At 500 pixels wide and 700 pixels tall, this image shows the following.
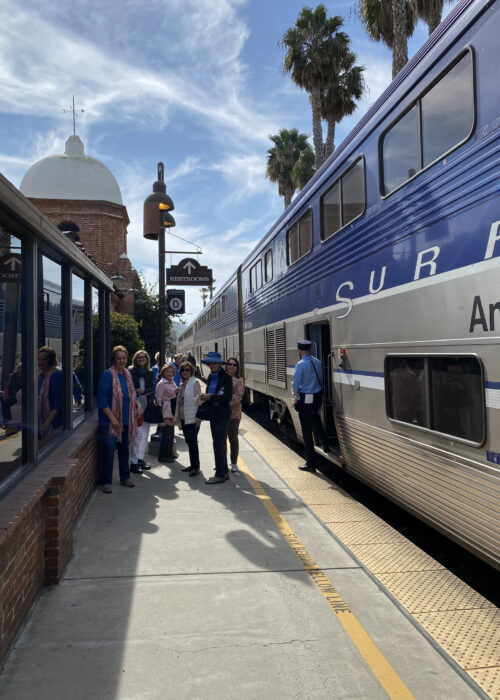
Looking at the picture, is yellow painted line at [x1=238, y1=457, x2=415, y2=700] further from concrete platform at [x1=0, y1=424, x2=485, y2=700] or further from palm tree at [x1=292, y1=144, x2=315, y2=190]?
palm tree at [x1=292, y1=144, x2=315, y2=190]

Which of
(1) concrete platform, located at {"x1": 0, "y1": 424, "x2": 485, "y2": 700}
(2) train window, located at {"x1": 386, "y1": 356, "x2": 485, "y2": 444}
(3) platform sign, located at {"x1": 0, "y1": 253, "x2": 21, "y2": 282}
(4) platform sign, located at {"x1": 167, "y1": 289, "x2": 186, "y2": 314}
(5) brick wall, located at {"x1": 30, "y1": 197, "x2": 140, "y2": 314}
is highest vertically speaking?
(5) brick wall, located at {"x1": 30, "y1": 197, "x2": 140, "y2": 314}

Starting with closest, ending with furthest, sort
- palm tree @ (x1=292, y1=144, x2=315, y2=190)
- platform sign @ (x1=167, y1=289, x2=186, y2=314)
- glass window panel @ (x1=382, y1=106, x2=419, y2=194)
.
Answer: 1. glass window panel @ (x1=382, y1=106, x2=419, y2=194)
2. platform sign @ (x1=167, y1=289, x2=186, y2=314)
3. palm tree @ (x1=292, y1=144, x2=315, y2=190)

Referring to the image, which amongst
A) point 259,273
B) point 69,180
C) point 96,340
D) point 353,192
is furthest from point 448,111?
point 69,180

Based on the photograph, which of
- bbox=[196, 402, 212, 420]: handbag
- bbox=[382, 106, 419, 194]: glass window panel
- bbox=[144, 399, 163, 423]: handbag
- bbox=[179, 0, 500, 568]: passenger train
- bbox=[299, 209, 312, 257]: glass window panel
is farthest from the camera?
bbox=[144, 399, 163, 423]: handbag

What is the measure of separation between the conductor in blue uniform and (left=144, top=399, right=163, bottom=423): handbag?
2.13 metres

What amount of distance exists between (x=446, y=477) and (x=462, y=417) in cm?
49

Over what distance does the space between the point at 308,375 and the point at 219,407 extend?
1235mm

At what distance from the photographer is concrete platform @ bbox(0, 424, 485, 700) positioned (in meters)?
2.77

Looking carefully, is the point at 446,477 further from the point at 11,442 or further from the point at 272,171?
the point at 272,171

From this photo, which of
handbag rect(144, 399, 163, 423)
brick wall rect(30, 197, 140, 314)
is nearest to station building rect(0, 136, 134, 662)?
handbag rect(144, 399, 163, 423)

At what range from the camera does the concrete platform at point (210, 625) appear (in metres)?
2.77

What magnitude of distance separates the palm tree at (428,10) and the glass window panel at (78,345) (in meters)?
13.3

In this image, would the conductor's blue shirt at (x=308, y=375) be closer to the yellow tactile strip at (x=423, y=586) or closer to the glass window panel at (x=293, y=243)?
the yellow tactile strip at (x=423, y=586)

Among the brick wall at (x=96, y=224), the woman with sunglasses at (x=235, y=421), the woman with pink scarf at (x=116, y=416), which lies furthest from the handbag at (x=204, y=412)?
the brick wall at (x=96, y=224)
